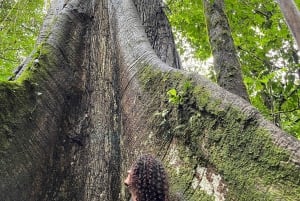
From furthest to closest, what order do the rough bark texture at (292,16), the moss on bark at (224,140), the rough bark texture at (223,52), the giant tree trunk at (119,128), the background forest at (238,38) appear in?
the background forest at (238,38)
the rough bark texture at (223,52)
the rough bark texture at (292,16)
the giant tree trunk at (119,128)
the moss on bark at (224,140)

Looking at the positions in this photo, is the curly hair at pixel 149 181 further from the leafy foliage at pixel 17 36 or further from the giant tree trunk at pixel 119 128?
the leafy foliage at pixel 17 36

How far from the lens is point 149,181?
1836 mm

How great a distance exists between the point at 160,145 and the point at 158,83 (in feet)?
1.48

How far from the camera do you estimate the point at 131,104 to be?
2.79 m

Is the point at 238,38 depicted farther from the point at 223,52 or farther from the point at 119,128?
the point at 119,128

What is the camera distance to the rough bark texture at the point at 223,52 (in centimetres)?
387

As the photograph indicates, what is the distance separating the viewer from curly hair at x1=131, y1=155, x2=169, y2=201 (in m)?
1.81

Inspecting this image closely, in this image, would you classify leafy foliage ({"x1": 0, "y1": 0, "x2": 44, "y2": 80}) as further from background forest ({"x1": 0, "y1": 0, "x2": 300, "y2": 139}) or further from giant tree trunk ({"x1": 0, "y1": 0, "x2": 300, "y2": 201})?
giant tree trunk ({"x1": 0, "y1": 0, "x2": 300, "y2": 201})

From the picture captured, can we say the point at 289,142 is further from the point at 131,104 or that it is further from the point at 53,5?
the point at 53,5

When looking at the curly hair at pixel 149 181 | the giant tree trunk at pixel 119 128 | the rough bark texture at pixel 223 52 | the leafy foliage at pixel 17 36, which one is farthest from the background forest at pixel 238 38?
the curly hair at pixel 149 181

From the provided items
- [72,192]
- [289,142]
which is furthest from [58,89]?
[289,142]

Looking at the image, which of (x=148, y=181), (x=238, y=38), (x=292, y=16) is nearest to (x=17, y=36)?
(x=238, y=38)

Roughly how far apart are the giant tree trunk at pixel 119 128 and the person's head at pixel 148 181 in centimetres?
25

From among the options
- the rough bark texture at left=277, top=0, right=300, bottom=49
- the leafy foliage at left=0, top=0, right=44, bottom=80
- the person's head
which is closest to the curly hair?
the person's head
